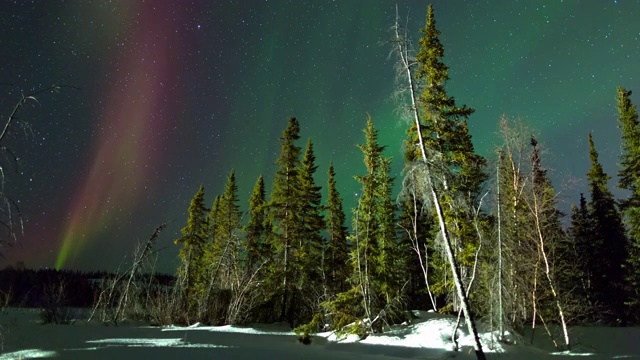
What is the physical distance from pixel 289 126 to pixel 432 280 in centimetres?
1812

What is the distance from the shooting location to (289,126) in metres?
30.7

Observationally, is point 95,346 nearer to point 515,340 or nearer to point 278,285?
point 515,340

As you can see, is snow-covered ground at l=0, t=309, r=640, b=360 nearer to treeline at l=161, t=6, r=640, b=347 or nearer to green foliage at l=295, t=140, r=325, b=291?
treeline at l=161, t=6, r=640, b=347

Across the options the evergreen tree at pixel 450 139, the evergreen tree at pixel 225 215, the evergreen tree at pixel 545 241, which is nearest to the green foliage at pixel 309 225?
the evergreen tree at pixel 225 215

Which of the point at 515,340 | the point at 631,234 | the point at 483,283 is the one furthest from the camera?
the point at 631,234

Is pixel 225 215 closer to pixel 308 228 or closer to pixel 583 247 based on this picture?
pixel 308 228

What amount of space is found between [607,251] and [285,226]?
27511 millimetres

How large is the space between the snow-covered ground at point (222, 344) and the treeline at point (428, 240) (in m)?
1.09

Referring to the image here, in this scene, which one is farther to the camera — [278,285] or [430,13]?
[278,285]

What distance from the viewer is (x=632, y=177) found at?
2953 centimetres

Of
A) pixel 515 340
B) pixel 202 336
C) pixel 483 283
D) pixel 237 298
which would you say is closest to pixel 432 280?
pixel 483 283

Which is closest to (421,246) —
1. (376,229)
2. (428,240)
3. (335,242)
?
(335,242)

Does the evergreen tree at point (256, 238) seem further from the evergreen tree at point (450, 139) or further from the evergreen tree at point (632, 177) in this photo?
the evergreen tree at point (632, 177)

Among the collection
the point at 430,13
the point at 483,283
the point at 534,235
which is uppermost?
the point at 430,13
